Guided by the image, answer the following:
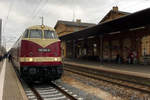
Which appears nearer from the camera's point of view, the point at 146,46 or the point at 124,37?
the point at 146,46

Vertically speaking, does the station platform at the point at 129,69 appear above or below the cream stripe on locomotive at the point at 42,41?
below

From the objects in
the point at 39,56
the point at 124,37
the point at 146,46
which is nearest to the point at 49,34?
the point at 39,56

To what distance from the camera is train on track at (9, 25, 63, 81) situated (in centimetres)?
824

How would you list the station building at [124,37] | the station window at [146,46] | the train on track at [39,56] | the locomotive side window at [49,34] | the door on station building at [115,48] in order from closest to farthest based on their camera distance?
the train on track at [39,56] < the locomotive side window at [49,34] < the station building at [124,37] < the station window at [146,46] < the door on station building at [115,48]

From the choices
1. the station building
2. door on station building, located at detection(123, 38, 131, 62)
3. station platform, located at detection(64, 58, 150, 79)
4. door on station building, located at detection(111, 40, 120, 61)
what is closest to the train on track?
station platform, located at detection(64, 58, 150, 79)

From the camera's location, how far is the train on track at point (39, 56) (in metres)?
8.24

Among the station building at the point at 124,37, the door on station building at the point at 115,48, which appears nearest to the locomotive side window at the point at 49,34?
the station building at the point at 124,37

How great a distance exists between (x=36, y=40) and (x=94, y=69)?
762 centimetres

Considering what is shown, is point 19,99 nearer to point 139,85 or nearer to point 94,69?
point 139,85

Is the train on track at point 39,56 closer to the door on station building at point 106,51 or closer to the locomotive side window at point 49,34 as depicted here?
the locomotive side window at point 49,34

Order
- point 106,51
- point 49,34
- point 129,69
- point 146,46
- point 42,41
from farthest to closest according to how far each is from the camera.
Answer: point 106,51, point 146,46, point 129,69, point 49,34, point 42,41

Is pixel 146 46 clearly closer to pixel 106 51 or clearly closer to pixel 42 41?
pixel 106 51

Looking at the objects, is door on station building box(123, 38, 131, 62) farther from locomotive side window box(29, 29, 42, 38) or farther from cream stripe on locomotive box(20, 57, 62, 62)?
locomotive side window box(29, 29, 42, 38)

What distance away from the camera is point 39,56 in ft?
27.7
